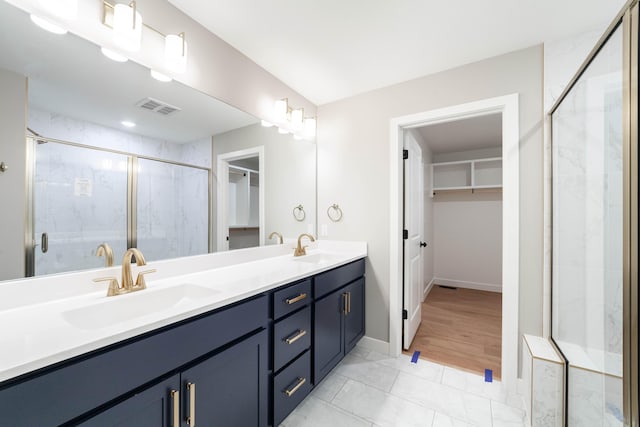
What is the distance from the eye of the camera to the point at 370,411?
1.63 metres

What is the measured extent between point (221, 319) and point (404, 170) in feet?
6.17

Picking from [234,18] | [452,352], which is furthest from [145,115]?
[452,352]

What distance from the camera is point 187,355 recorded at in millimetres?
957

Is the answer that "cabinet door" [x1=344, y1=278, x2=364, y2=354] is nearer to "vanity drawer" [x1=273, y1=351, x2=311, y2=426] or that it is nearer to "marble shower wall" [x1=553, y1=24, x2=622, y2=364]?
"vanity drawer" [x1=273, y1=351, x2=311, y2=426]

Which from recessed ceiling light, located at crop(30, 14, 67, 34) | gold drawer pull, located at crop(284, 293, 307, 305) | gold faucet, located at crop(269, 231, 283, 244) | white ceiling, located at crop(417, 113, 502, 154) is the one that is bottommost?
gold drawer pull, located at crop(284, 293, 307, 305)

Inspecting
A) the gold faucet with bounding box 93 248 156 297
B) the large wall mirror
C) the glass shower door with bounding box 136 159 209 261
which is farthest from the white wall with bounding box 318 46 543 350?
the gold faucet with bounding box 93 248 156 297

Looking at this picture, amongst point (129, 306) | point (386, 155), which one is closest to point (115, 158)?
point (129, 306)

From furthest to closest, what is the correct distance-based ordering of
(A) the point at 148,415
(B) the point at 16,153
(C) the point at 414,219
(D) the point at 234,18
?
(C) the point at 414,219 < (D) the point at 234,18 < (B) the point at 16,153 < (A) the point at 148,415

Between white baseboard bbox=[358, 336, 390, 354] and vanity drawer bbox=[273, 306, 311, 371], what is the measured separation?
97 centimetres

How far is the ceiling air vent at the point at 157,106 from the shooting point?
4.58 feet

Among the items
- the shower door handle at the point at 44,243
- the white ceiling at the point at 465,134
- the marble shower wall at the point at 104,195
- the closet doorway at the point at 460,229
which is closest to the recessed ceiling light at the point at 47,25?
the marble shower wall at the point at 104,195

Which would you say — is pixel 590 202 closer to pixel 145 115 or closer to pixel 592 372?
pixel 592 372

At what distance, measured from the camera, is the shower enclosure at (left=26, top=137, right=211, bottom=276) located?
1.08m

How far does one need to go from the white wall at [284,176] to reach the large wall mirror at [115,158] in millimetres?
103
